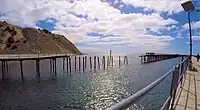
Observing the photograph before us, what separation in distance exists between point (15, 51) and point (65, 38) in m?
86.5

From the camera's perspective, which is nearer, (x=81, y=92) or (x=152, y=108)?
(x=152, y=108)

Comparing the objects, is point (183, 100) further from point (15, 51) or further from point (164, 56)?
point (15, 51)

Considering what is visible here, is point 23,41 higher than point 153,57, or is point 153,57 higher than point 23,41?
point 23,41

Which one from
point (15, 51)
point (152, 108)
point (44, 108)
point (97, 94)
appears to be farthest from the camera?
point (15, 51)

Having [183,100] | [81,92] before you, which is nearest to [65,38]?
[81,92]

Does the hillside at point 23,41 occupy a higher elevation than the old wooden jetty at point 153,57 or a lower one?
higher

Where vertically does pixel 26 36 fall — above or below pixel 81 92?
above

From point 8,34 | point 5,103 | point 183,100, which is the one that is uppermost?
point 8,34

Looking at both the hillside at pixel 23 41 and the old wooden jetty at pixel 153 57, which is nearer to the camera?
the old wooden jetty at pixel 153 57

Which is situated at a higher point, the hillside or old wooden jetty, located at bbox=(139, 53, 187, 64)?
the hillside

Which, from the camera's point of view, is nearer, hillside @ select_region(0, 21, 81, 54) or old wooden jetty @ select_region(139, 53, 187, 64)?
old wooden jetty @ select_region(139, 53, 187, 64)

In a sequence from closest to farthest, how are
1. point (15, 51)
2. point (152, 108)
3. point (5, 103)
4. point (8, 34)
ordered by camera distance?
point (152, 108) < point (5, 103) < point (15, 51) < point (8, 34)

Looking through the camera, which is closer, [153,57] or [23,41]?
[153,57]

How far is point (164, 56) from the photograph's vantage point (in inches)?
3969
